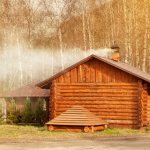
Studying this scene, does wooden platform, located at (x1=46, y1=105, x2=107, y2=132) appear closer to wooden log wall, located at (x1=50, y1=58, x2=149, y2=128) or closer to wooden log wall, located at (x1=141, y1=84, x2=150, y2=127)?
wooden log wall, located at (x1=50, y1=58, x2=149, y2=128)

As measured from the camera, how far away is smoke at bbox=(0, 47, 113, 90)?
61.5 m

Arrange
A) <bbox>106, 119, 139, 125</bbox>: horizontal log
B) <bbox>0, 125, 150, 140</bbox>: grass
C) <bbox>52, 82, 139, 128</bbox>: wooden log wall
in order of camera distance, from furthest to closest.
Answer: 1. <bbox>52, 82, 139, 128</bbox>: wooden log wall
2. <bbox>106, 119, 139, 125</bbox>: horizontal log
3. <bbox>0, 125, 150, 140</bbox>: grass

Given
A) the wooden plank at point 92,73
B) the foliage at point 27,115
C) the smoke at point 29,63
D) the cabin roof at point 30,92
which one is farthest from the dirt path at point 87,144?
the smoke at point 29,63

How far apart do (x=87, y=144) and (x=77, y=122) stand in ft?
20.7

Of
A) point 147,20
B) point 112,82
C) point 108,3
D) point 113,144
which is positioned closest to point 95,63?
point 112,82

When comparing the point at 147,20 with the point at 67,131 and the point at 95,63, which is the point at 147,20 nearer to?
the point at 95,63

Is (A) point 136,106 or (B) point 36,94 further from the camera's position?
(B) point 36,94

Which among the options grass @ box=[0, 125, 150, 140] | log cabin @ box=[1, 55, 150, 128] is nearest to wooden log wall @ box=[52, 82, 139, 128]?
log cabin @ box=[1, 55, 150, 128]

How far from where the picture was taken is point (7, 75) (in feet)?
222

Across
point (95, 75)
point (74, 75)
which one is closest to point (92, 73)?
point (95, 75)

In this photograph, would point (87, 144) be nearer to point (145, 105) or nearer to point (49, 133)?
point (49, 133)

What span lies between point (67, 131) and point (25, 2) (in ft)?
108

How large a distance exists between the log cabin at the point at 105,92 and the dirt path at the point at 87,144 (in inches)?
183

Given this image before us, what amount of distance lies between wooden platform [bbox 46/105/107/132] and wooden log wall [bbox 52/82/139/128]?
2.70 feet
